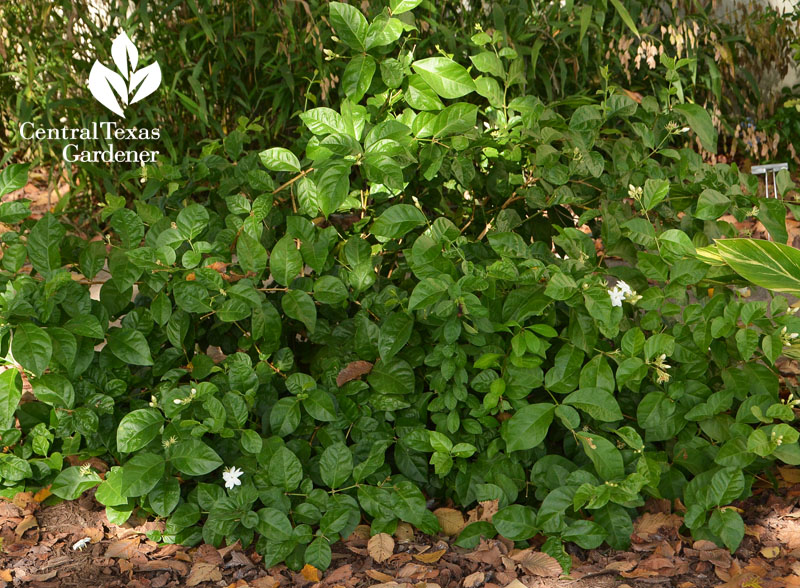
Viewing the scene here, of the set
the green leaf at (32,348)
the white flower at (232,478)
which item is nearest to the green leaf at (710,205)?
the white flower at (232,478)

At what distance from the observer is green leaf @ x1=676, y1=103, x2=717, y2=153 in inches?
63.0

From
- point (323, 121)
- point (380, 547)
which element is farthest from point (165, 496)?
point (323, 121)

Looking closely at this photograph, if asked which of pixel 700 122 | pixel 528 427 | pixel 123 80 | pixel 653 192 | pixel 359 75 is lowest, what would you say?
pixel 528 427

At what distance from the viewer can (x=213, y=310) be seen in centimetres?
152

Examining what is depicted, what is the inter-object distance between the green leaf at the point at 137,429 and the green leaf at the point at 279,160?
1.74 ft

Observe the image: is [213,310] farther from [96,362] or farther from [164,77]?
[164,77]

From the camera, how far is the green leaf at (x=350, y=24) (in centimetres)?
148

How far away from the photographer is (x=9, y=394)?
58.1 inches

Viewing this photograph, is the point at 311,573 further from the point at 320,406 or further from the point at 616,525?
the point at 616,525

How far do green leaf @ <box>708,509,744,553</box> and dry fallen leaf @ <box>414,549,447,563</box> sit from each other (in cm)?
50

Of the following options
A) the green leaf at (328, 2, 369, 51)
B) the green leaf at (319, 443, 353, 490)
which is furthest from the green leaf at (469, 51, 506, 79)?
the green leaf at (319, 443, 353, 490)

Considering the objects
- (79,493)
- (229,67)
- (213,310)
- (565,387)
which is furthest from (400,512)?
(229,67)

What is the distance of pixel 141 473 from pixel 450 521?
0.61 meters

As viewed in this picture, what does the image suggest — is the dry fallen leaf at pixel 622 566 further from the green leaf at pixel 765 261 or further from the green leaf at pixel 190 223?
the green leaf at pixel 190 223
